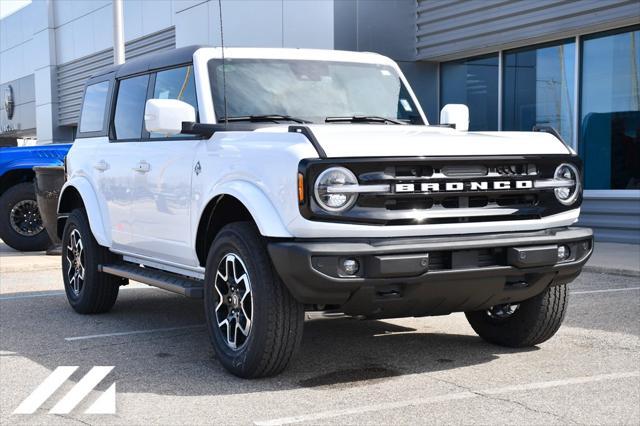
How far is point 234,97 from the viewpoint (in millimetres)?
6066

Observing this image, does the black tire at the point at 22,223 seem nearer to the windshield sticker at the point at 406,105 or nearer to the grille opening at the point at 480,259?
the windshield sticker at the point at 406,105

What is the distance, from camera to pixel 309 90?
632cm

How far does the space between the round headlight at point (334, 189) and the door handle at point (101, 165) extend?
292cm

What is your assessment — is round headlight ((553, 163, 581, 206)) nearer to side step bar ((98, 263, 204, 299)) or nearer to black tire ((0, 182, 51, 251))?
side step bar ((98, 263, 204, 299))

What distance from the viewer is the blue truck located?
13.6 meters

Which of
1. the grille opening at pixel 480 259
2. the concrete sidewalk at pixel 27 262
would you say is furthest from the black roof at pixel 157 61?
the concrete sidewalk at pixel 27 262

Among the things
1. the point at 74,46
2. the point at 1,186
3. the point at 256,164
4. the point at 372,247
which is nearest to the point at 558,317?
the point at 372,247

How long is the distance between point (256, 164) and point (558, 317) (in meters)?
2.21

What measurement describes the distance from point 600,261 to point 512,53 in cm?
570

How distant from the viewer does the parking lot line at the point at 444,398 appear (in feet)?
14.5

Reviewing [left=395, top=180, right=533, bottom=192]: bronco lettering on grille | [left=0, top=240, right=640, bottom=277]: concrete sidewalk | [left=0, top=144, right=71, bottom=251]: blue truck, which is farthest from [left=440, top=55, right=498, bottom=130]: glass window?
[left=395, top=180, right=533, bottom=192]: bronco lettering on grille

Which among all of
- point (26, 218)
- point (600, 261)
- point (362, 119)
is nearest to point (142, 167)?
point (362, 119)

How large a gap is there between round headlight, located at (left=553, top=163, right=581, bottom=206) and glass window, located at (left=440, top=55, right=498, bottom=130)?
1080 cm

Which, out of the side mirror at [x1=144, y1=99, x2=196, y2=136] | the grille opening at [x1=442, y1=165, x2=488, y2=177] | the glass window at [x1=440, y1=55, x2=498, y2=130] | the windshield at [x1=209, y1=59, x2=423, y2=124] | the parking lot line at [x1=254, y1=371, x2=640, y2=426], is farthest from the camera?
the glass window at [x1=440, y1=55, x2=498, y2=130]
